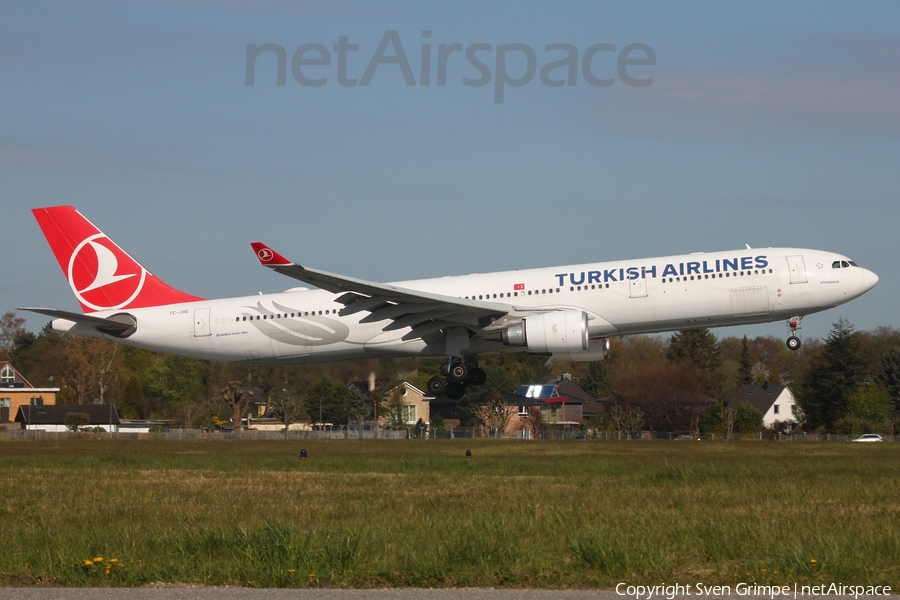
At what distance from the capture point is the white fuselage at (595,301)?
3023cm

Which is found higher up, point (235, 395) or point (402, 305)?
point (402, 305)

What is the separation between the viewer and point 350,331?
109ft

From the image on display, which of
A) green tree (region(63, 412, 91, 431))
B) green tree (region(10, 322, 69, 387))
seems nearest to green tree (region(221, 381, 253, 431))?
green tree (region(63, 412, 91, 431))

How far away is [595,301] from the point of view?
1211 inches

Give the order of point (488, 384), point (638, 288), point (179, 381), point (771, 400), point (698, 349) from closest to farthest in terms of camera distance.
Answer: point (638, 288) → point (179, 381) → point (488, 384) → point (771, 400) → point (698, 349)

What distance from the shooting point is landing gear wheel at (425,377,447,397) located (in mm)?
33500

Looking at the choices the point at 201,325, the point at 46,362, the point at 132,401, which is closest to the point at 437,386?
the point at 201,325

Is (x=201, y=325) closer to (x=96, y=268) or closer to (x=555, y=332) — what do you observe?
(x=96, y=268)

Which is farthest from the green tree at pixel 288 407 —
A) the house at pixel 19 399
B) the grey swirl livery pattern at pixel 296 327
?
the house at pixel 19 399

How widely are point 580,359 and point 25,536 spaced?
19.9 metres

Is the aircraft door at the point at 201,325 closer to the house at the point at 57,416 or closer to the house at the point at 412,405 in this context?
the house at the point at 412,405

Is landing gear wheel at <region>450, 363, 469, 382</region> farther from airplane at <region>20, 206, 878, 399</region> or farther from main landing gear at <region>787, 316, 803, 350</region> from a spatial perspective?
main landing gear at <region>787, 316, 803, 350</region>

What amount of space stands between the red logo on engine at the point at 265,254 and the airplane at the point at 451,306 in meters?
0.03

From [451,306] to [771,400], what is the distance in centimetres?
6089
